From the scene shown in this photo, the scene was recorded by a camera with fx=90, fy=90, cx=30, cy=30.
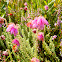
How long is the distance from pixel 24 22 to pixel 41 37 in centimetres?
60

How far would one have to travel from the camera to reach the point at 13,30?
0.61m

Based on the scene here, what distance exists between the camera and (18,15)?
1.39 m

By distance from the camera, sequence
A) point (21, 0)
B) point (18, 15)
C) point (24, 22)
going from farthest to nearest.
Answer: point (21, 0) < point (18, 15) < point (24, 22)

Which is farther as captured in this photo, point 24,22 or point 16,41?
point 24,22

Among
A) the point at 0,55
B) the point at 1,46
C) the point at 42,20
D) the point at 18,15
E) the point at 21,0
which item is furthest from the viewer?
the point at 21,0

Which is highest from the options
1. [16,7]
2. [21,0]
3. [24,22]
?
[21,0]

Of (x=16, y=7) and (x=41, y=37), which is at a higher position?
(x=16, y=7)

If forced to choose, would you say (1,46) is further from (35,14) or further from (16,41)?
(35,14)

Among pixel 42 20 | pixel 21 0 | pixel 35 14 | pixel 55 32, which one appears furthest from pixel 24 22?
pixel 21 0

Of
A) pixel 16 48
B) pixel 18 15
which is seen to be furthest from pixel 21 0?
pixel 16 48

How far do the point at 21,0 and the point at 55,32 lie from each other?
111 cm

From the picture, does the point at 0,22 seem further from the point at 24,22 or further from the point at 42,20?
the point at 24,22

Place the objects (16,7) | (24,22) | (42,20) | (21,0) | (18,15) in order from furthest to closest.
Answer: (21,0) < (16,7) < (18,15) < (24,22) < (42,20)

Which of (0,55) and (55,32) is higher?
(55,32)
